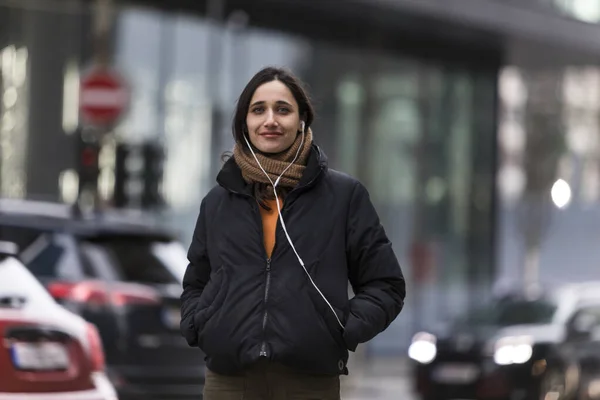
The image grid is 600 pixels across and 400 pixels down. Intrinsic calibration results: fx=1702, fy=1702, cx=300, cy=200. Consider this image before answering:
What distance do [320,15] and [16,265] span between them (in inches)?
898

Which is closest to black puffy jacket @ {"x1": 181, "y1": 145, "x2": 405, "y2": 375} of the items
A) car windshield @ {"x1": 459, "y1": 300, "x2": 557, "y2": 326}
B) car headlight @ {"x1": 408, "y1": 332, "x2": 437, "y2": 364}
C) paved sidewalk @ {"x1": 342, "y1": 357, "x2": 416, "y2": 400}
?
car windshield @ {"x1": 459, "y1": 300, "x2": 557, "y2": 326}

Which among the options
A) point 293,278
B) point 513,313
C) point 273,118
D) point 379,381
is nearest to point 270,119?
point 273,118

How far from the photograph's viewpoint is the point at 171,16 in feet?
94.4

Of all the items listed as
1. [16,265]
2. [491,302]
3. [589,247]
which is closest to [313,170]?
[16,265]

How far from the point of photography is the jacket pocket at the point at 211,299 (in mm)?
4902

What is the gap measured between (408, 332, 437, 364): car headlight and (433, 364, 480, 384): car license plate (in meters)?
0.21

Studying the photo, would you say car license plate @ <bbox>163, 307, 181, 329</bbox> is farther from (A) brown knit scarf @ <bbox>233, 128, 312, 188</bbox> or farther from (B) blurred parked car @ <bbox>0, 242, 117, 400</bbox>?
(A) brown knit scarf @ <bbox>233, 128, 312, 188</bbox>

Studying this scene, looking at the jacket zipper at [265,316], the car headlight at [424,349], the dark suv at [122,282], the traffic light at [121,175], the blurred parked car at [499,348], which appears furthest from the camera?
the car headlight at [424,349]

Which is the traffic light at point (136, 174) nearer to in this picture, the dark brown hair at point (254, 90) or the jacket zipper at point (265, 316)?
the dark brown hair at point (254, 90)

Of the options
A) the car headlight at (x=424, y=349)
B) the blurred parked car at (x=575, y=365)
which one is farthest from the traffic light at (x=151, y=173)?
the blurred parked car at (x=575, y=365)

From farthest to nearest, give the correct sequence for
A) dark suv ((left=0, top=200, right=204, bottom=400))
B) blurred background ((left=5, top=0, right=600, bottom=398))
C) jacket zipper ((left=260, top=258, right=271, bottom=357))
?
blurred background ((left=5, top=0, right=600, bottom=398))
dark suv ((left=0, top=200, right=204, bottom=400))
jacket zipper ((left=260, top=258, right=271, bottom=357))

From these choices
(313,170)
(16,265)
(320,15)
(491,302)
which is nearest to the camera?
(313,170)

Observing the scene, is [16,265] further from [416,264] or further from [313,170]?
[416,264]

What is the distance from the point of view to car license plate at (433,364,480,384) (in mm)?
17391
